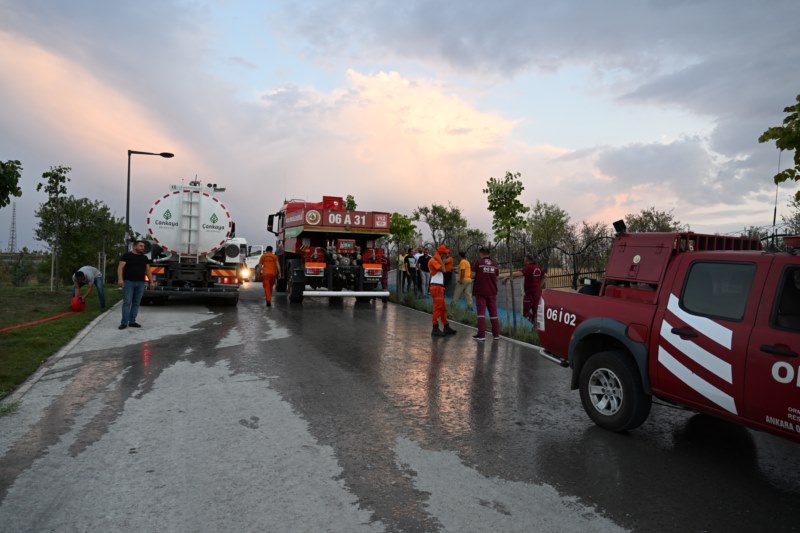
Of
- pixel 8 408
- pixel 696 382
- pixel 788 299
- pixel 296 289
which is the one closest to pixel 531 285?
pixel 296 289

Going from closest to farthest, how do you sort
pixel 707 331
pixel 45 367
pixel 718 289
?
pixel 707 331, pixel 718 289, pixel 45 367

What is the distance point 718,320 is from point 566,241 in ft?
42.4

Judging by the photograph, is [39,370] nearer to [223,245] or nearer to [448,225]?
[223,245]

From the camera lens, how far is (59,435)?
4789 mm

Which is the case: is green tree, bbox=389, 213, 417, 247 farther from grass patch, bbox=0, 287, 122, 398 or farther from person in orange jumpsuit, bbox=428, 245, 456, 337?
person in orange jumpsuit, bbox=428, 245, 456, 337

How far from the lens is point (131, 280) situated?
1122cm

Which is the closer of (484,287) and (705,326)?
(705,326)

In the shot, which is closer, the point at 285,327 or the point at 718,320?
the point at 718,320

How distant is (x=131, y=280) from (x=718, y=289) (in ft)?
34.2

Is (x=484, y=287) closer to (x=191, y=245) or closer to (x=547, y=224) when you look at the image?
(x=191, y=245)

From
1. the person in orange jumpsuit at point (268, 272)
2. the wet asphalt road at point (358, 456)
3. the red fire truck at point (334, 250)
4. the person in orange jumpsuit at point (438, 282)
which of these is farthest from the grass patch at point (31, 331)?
the person in orange jumpsuit at point (438, 282)

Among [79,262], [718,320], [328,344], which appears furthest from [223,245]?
[718,320]

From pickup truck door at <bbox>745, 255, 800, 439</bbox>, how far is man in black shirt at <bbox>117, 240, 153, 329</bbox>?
1043 cm

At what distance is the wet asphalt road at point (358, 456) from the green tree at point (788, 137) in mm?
2458
